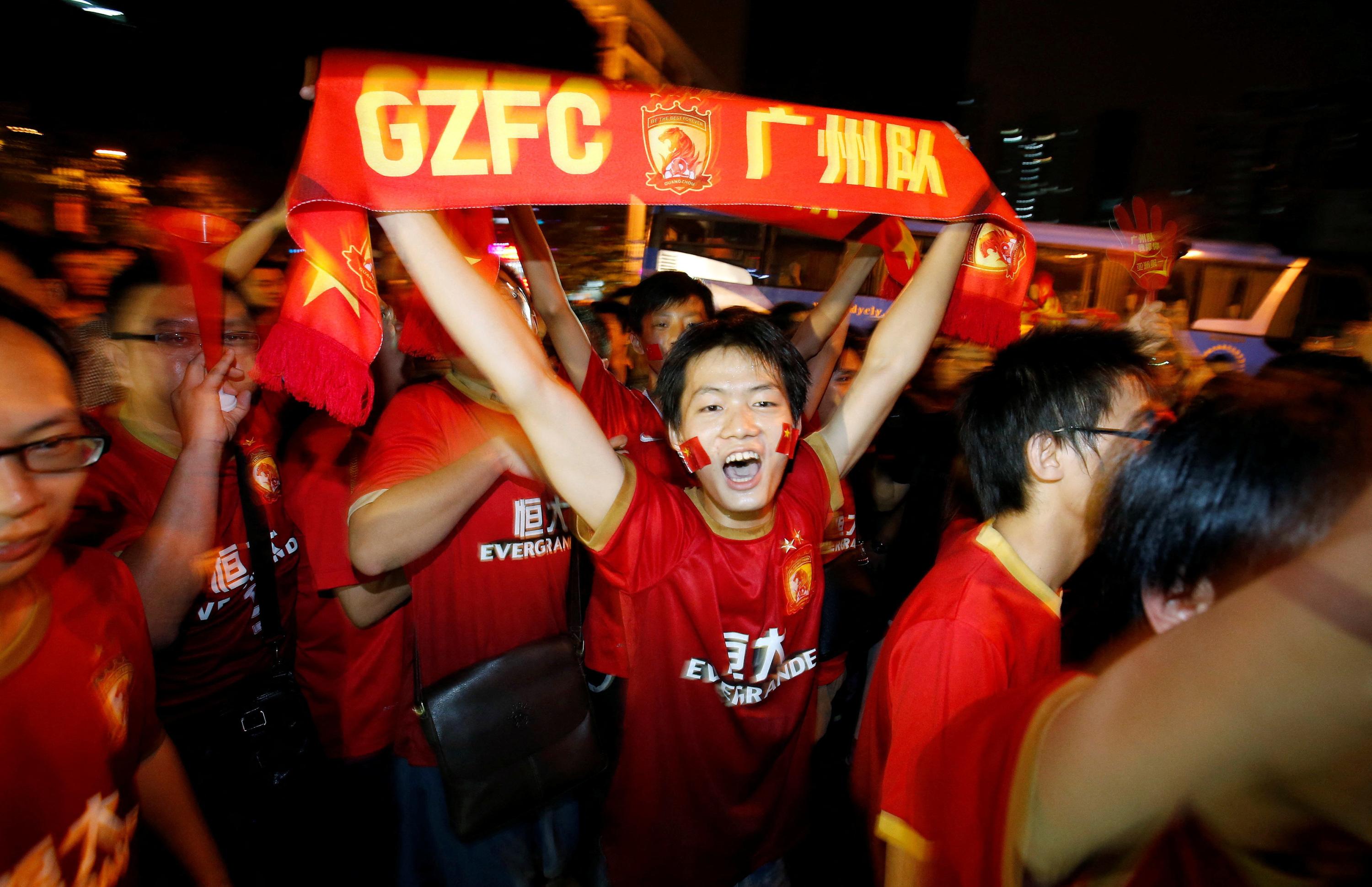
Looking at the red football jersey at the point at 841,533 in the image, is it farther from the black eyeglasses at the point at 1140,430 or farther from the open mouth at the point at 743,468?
the black eyeglasses at the point at 1140,430

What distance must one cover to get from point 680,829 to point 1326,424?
1.69 metres

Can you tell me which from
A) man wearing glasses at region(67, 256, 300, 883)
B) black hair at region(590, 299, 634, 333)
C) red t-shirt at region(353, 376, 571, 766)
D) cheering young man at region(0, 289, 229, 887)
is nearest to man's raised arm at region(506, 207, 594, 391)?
red t-shirt at region(353, 376, 571, 766)

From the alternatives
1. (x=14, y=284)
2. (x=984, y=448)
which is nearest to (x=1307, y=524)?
(x=984, y=448)

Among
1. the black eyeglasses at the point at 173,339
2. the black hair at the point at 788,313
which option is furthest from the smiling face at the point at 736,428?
Answer: the black hair at the point at 788,313

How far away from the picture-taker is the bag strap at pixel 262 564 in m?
2.28

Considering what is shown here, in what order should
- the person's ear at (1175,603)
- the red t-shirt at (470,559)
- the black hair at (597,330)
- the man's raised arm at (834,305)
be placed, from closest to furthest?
1. the person's ear at (1175,603)
2. the red t-shirt at (470,559)
3. the man's raised arm at (834,305)
4. the black hair at (597,330)

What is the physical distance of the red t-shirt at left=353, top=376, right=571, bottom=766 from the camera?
2166 mm

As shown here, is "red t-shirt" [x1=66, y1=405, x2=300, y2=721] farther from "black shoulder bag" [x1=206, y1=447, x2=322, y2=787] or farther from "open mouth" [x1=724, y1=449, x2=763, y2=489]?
"open mouth" [x1=724, y1=449, x2=763, y2=489]

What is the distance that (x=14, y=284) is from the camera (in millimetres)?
2061

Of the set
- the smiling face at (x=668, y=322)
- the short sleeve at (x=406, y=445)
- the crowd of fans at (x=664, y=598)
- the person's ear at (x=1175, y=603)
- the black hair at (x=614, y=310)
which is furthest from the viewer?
the black hair at (x=614, y=310)

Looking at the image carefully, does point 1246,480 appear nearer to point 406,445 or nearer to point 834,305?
point 406,445

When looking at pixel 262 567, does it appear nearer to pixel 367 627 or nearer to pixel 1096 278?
pixel 367 627

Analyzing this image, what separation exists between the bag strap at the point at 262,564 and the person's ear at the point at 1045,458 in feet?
8.04

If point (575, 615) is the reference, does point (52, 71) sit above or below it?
above
